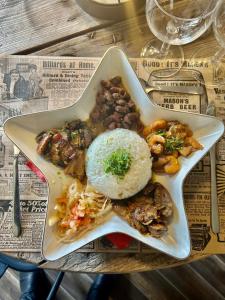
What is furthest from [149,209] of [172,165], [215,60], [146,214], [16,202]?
[215,60]

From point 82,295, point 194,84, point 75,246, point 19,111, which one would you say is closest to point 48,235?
point 75,246

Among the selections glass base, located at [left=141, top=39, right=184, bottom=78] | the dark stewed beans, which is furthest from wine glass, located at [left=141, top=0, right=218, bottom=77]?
the dark stewed beans

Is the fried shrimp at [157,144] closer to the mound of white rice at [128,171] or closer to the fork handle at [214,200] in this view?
the mound of white rice at [128,171]

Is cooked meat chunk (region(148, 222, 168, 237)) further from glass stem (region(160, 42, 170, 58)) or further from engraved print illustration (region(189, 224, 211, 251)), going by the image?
glass stem (region(160, 42, 170, 58))

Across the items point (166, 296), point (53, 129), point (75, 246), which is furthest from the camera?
point (166, 296)

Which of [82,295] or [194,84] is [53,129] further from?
[82,295]

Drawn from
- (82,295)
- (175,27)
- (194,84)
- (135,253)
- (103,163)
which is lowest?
(82,295)

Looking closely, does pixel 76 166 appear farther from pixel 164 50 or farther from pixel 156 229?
pixel 164 50
